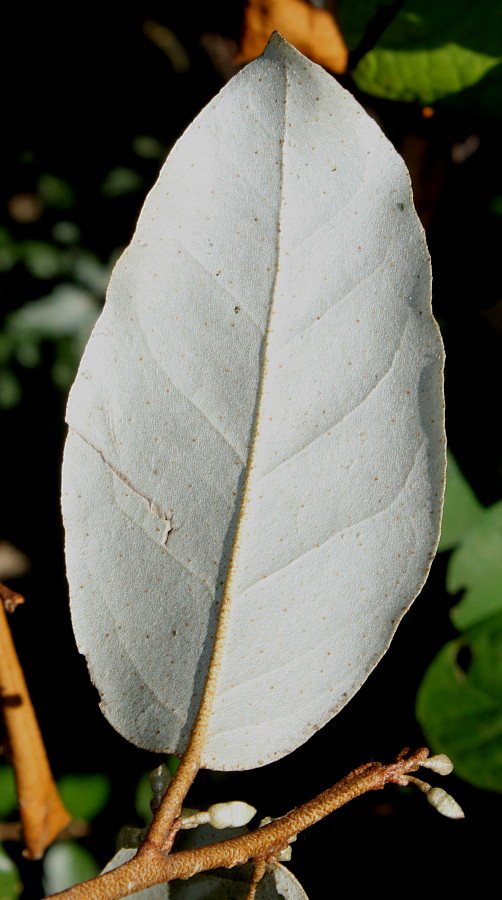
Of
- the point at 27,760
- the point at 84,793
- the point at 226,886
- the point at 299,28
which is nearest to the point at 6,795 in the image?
the point at 84,793

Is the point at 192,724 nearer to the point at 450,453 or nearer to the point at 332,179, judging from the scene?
the point at 332,179

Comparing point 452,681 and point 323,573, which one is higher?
point 323,573

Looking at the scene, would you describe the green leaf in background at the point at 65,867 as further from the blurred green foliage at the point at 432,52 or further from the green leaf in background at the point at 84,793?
the blurred green foliage at the point at 432,52

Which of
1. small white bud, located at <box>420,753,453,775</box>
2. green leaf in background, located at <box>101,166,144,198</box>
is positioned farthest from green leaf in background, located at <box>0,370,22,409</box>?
small white bud, located at <box>420,753,453,775</box>

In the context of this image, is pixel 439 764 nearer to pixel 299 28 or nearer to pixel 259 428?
pixel 259 428

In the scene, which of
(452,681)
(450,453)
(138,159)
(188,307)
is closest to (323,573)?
(188,307)

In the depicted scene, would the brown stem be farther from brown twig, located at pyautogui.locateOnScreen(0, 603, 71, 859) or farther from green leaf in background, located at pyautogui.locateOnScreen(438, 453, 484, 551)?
green leaf in background, located at pyautogui.locateOnScreen(438, 453, 484, 551)
